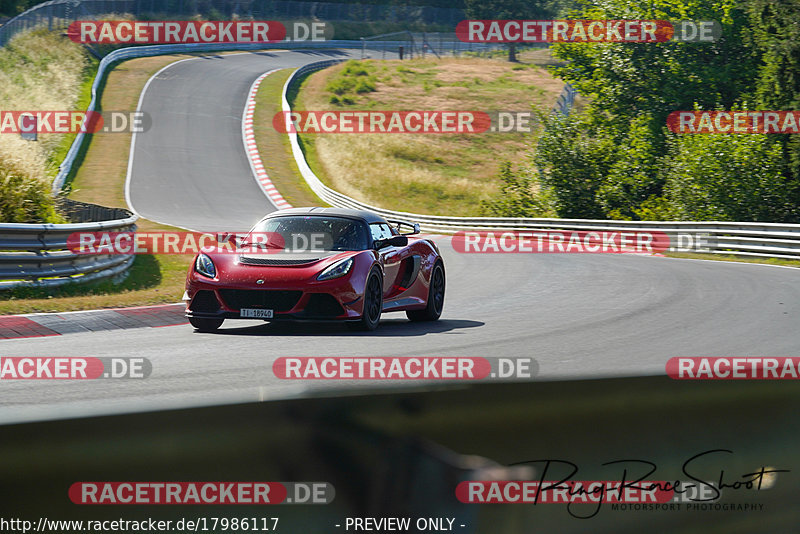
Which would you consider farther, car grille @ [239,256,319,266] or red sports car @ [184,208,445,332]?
car grille @ [239,256,319,266]

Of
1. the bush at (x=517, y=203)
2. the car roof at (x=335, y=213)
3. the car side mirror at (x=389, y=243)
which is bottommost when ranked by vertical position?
the bush at (x=517, y=203)

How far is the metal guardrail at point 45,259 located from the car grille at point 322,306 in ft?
14.5

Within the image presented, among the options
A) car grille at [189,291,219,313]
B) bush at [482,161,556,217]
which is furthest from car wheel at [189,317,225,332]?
bush at [482,161,556,217]

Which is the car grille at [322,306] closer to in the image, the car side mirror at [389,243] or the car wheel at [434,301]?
the car side mirror at [389,243]

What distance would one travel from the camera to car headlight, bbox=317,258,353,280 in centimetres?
918

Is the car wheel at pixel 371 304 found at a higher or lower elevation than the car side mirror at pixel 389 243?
lower

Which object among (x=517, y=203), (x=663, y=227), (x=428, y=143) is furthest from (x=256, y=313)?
(x=428, y=143)

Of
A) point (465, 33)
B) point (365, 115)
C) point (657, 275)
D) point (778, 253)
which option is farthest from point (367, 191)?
point (465, 33)

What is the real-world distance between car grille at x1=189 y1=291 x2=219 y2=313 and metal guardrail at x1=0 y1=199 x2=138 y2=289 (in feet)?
10.8

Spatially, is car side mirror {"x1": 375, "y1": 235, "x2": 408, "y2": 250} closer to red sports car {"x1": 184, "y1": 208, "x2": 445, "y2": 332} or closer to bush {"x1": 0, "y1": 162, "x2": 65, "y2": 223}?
red sports car {"x1": 184, "y1": 208, "x2": 445, "y2": 332}

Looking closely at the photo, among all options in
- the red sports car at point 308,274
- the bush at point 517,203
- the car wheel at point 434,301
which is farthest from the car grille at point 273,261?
the bush at point 517,203

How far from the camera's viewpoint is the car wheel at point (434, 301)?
1126 centimetres

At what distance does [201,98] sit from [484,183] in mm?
18079

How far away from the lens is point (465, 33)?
3748 inches
